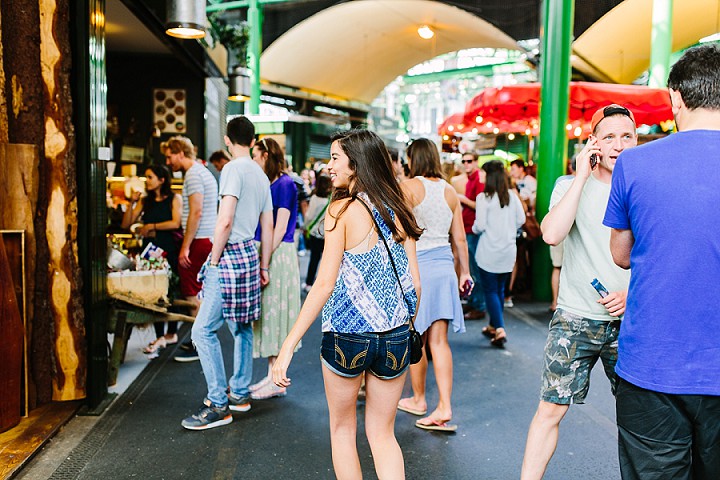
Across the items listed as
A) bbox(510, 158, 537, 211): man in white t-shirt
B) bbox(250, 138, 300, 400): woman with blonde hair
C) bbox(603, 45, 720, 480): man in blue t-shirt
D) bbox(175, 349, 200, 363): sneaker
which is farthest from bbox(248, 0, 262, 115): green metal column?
bbox(603, 45, 720, 480): man in blue t-shirt

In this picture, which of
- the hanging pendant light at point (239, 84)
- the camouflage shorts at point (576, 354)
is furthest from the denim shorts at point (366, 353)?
the hanging pendant light at point (239, 84)

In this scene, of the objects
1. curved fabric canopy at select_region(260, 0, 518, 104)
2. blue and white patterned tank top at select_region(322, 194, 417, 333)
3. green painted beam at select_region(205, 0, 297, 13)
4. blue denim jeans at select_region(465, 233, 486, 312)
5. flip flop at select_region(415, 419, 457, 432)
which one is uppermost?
curved fabric canopy at select_region(260, 0, 518, 104)

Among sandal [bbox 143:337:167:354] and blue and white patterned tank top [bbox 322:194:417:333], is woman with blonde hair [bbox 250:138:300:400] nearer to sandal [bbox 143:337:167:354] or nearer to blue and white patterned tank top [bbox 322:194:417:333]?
sandal [bbox 143:337:167:354]

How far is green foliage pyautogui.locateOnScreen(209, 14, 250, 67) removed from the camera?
1120 cm

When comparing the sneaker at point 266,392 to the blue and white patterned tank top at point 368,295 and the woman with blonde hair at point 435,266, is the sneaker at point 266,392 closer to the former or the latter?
the woman with blonde hair at point 435,266

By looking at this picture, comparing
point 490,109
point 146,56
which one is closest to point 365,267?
point 490,109

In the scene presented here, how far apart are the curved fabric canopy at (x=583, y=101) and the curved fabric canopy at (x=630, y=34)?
12.8ft

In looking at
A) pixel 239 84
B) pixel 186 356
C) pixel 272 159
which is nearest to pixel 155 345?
pixel 186 356

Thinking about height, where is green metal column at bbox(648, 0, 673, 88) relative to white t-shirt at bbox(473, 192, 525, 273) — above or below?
above

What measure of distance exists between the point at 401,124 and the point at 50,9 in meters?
35.3

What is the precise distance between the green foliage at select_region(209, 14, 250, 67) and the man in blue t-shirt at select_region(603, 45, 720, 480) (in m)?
10.1

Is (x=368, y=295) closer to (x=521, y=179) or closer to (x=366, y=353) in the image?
(x=366, y=353)

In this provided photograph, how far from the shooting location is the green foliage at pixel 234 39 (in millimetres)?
11198

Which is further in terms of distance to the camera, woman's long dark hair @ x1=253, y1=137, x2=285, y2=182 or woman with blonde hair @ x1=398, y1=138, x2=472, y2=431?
woman's long dark hair @ x1=253, y1=137, x2=285, y2=182
